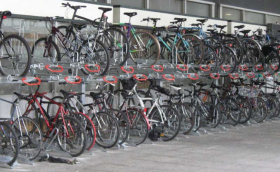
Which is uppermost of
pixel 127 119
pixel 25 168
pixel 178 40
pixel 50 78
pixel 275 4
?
pixel 275 4

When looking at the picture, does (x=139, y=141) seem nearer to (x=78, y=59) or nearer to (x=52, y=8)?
(x=78, y=59)

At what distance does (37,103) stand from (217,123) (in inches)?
171

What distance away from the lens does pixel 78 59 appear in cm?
801

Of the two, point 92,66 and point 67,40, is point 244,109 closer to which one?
point 92,66

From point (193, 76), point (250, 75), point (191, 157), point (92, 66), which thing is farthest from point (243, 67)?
point (191, 157)

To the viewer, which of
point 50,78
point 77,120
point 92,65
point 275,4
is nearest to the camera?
point 77,120

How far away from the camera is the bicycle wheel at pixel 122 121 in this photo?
7.73 metres

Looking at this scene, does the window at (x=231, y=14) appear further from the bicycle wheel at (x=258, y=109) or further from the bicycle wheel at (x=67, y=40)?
the bicycle wheel at (x=67, y=40)

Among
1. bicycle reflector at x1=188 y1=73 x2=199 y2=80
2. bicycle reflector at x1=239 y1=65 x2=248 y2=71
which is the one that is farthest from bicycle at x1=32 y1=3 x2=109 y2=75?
bicycle reflector at x1=239 y1=65 x2=248 y2=71

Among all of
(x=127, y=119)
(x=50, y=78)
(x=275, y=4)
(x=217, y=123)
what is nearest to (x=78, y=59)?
(x=50, y=78)

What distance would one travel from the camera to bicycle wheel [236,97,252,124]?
10648 mm

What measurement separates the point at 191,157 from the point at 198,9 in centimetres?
821

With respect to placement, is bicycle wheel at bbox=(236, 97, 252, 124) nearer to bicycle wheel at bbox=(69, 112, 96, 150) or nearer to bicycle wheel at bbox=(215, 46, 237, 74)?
bicycle wheel at bbox=(215, 46, 237, 74)

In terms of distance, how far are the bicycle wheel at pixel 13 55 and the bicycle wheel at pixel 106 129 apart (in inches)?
57.1
